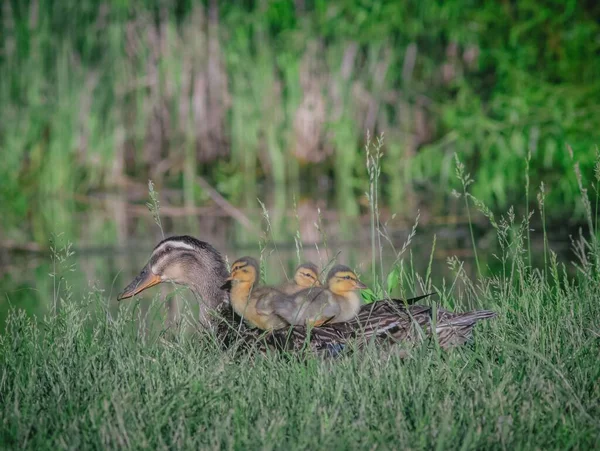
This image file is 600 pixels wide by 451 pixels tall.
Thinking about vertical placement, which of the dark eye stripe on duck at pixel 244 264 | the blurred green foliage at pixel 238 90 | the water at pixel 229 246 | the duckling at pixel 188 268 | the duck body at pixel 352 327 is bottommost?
the water at pixel 229 246

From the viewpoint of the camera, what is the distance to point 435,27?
1224cm

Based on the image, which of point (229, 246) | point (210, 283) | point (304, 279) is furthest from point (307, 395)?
point (229, 246)

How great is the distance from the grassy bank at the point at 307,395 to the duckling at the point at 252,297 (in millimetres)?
312

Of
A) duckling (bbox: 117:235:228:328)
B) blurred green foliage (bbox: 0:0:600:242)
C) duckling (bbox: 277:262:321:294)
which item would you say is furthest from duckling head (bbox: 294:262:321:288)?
blurred green foliage (bbox: 0:0:600:242)

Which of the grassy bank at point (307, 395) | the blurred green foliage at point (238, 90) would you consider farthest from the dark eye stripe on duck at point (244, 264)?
the blurred green foliage at point (238, 90)

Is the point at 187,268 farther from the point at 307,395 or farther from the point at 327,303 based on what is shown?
the point at 307,395

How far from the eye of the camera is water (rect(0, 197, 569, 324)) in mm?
7828

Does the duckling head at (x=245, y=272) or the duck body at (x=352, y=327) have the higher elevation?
the duckling head at (x=245, y=272)

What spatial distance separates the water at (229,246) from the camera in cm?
783

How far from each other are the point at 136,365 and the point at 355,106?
9647mm

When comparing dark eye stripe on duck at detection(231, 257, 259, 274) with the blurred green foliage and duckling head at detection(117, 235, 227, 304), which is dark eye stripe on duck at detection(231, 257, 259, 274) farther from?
the blurred green foliage

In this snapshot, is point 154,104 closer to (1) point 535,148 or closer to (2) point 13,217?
(2) point 13,217

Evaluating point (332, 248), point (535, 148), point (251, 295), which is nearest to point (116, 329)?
point (251, 295)

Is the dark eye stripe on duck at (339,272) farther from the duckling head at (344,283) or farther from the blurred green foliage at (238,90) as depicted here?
the blurred green foliage at (238,90)
